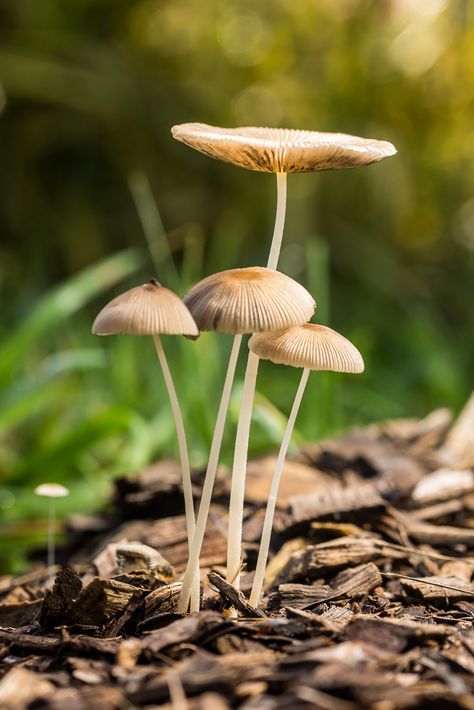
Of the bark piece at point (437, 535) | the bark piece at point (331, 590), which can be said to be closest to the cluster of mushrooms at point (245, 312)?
the bark piece at point (331, 590)

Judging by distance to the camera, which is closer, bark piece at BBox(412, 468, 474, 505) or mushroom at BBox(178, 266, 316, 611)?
mushroom at BBox(178, 266, 316, 611)

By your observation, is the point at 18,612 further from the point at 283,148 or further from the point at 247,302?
the point at 283,148

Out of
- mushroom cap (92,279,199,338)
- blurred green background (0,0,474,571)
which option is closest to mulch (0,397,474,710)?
mushroom cap (92,279,199,338)

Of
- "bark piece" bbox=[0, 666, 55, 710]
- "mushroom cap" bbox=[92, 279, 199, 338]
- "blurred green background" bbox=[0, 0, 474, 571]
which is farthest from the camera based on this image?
"blurred green background" bbox=[0, 0, 474, 571]

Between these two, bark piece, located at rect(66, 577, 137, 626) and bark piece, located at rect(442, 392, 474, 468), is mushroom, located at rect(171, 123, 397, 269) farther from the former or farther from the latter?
bark piece, located at rect(442, 392, 474, 468)

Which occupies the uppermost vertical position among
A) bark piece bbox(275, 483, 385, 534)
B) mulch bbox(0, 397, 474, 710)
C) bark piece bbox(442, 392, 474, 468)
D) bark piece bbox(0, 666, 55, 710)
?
bark piece bbox(442, 392, 474, 468)

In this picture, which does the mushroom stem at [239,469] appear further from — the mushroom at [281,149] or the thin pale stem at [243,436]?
the mushroom at [281,149]

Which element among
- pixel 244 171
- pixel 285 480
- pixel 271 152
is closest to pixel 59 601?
pixel 271 152
